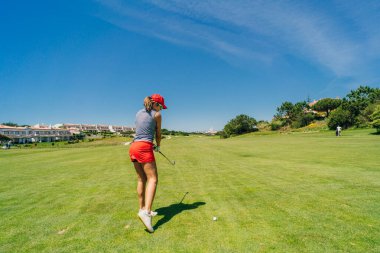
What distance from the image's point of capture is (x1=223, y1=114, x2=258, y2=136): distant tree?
105 m

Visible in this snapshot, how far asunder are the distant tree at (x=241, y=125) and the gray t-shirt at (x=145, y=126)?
101430mm

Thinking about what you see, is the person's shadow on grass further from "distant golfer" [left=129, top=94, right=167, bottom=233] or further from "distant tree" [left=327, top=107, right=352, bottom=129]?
"distant tree" [left=327, top=107, right=352, bottom=129]

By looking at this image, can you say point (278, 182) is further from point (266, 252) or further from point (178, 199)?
point (266, 252)

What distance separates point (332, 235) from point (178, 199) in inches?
159

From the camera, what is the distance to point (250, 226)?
474 cm

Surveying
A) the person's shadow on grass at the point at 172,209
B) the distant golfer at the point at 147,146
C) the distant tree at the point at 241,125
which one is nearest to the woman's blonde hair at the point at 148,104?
the distant golfer at the point at 147,146

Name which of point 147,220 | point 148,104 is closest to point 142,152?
point 148,104

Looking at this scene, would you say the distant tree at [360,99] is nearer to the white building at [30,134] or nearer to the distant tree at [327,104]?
the distant tree at [327,104]

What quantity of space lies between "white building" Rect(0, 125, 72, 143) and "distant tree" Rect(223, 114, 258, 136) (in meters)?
126

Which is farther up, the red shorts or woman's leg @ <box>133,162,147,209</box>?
the red shorts

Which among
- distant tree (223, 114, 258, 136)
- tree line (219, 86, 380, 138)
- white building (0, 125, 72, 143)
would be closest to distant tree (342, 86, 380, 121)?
tree line (219, 86, 380, 138)

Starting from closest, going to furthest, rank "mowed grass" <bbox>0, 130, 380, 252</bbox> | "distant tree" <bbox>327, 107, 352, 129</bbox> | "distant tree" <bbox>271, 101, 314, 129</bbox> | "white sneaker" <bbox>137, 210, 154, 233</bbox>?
"mowed grass" <bbox>0, 130, 380, 252</bbox> → "white sneaker" <bbox>137, 210, 154, 233</bbox> → "distant tree" <bbox>327, 107, 352, 129</bbox> → "distant tree" <bbox>271, 101, 314, 129</bbox>

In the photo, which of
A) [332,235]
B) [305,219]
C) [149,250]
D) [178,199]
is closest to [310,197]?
[305,219]

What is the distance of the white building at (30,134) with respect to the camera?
145 metres
